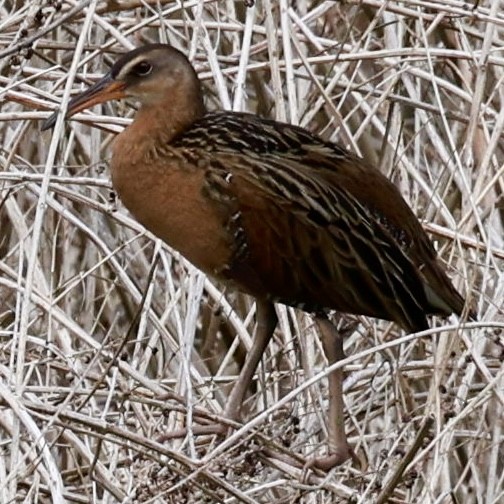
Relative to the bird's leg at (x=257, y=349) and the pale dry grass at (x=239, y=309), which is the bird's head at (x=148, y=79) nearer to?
the pale dry grass at (x=239, y=309)

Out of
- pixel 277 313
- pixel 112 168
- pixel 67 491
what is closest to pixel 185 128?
pixel 112 168

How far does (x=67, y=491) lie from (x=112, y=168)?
2.60 ft

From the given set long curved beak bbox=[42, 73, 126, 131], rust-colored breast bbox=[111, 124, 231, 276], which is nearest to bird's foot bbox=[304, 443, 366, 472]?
rust-colored breast bbox=[111, 124, 231, 276]

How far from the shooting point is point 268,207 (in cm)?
369

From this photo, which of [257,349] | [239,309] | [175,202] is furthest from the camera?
[239,309]

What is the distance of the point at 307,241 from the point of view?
376 cm

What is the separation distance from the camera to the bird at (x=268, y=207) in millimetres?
3664

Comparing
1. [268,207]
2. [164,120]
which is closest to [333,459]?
[268,207]

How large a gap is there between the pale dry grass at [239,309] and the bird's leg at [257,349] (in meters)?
0.07

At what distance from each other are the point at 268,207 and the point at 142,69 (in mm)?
461

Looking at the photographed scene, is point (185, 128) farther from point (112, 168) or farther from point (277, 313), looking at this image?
point (277, 313)

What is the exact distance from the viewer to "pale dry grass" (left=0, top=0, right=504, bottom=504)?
3.19 m

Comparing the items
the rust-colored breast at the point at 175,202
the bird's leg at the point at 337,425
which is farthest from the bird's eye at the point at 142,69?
the bird's leg at the point at 337,425

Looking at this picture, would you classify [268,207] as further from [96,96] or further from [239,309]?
[239,309]
